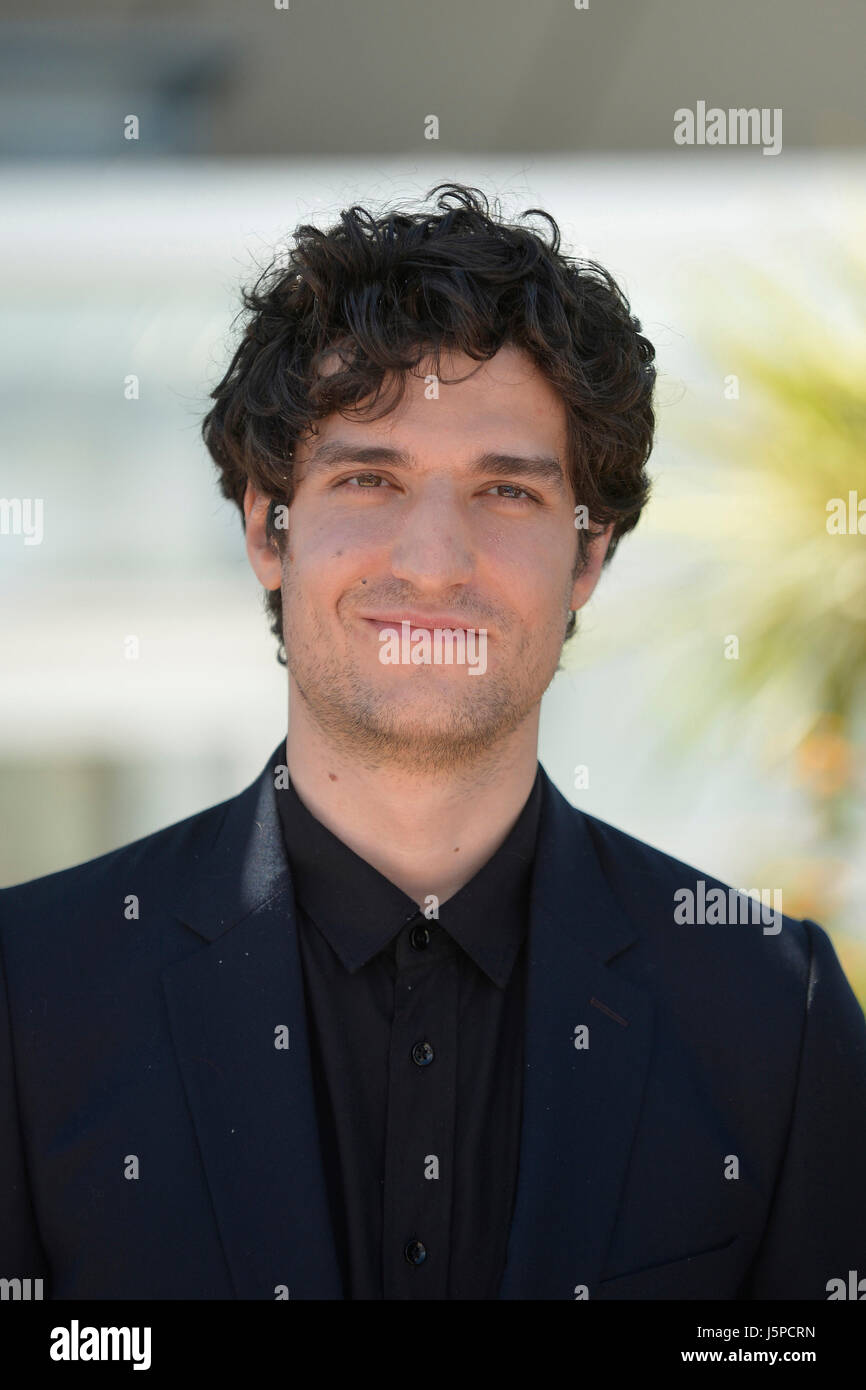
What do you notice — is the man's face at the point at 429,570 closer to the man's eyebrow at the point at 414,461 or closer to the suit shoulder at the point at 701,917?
the man's eyebrow at the point at 414,461

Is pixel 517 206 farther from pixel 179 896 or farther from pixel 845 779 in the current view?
pixel 179 896

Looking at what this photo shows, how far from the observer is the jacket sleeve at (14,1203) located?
205 cm

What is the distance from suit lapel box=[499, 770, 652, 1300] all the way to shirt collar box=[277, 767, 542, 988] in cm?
4

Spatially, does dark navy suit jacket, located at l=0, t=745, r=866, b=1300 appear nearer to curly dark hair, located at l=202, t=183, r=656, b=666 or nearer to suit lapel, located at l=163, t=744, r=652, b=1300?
suit lapel, located at l=163, t=744, r=652, b=1300

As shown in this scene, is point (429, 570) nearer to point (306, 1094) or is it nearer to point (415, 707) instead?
point (415, 707)

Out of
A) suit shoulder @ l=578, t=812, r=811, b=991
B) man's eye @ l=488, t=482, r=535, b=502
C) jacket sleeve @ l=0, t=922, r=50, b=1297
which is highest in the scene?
man's eye @ l=488, t=482, r=535, b=502

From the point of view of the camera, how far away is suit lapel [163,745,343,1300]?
1986 millimetres

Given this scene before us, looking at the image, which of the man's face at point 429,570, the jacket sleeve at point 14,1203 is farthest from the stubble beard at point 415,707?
the jacket sleeve at point 14,1203

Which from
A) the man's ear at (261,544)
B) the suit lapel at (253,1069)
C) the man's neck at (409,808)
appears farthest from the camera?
the man's ear at (261,544)

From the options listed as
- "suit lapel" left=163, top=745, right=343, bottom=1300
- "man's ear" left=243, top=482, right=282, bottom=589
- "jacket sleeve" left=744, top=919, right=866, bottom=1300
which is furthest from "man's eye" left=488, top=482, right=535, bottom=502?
"jacket sleeve" left=744, top=919, right=866, bottom=1300

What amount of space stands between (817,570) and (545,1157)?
8.47 feet

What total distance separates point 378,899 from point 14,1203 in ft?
2.28

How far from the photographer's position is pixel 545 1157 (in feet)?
6.89
